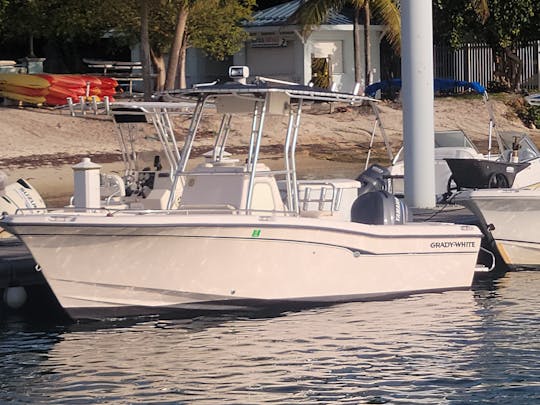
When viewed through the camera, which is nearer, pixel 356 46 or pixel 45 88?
pixel 45 88

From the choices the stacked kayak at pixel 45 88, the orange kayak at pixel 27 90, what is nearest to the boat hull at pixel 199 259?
the stacked kayak at pixel 45 88

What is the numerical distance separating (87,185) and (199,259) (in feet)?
6.93

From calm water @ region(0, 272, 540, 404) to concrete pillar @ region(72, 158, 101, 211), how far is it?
1401 mm

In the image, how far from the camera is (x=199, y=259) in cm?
1336

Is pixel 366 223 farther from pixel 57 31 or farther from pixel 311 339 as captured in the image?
pixel 57 31

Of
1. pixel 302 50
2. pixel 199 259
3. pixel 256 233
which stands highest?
pixel 302 50

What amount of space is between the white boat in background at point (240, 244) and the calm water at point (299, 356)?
28 cm

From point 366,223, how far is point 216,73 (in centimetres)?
2674

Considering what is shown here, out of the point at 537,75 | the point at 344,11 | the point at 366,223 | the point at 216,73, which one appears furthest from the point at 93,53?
the point at 366,223

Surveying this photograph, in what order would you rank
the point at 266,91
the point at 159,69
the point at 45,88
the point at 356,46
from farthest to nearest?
the point at 356,46
the point at 159,69
the point at 45,88
the point at 266,91

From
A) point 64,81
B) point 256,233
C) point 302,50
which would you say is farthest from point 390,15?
point 256,233

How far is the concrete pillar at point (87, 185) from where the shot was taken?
14705 mm

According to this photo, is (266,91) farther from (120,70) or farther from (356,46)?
(120,70)

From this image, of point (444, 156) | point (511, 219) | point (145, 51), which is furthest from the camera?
point (145, 51)
